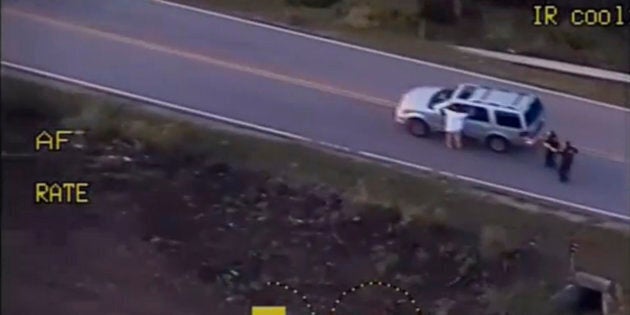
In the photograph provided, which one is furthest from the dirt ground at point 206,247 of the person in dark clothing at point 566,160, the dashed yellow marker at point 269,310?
the person in dark clothing at point 566,160

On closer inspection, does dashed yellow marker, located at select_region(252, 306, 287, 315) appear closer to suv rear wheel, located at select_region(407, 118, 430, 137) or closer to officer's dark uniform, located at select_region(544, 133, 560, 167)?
suv rear wheel, located at select_region(407, 118, 430, 137)

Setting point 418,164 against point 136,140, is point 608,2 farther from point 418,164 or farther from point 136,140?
point 136,140

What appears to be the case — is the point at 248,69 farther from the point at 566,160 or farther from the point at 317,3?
the point at 566,160

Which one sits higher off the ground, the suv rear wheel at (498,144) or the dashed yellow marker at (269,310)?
the suv rear wheel at (498,144)

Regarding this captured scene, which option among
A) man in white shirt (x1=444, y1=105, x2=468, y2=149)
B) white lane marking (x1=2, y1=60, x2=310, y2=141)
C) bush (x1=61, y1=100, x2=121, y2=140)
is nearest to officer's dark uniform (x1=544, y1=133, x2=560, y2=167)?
man in white shirt (x1=444, y1=105, x2=468, y2=149)

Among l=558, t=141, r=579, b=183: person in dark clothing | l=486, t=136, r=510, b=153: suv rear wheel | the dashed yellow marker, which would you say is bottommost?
the dashed yellow marker

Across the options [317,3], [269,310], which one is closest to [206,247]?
[269,310]

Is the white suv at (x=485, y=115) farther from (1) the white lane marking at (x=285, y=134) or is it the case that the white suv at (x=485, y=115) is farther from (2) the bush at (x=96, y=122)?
(2) the bush at (x=96, y=122)
